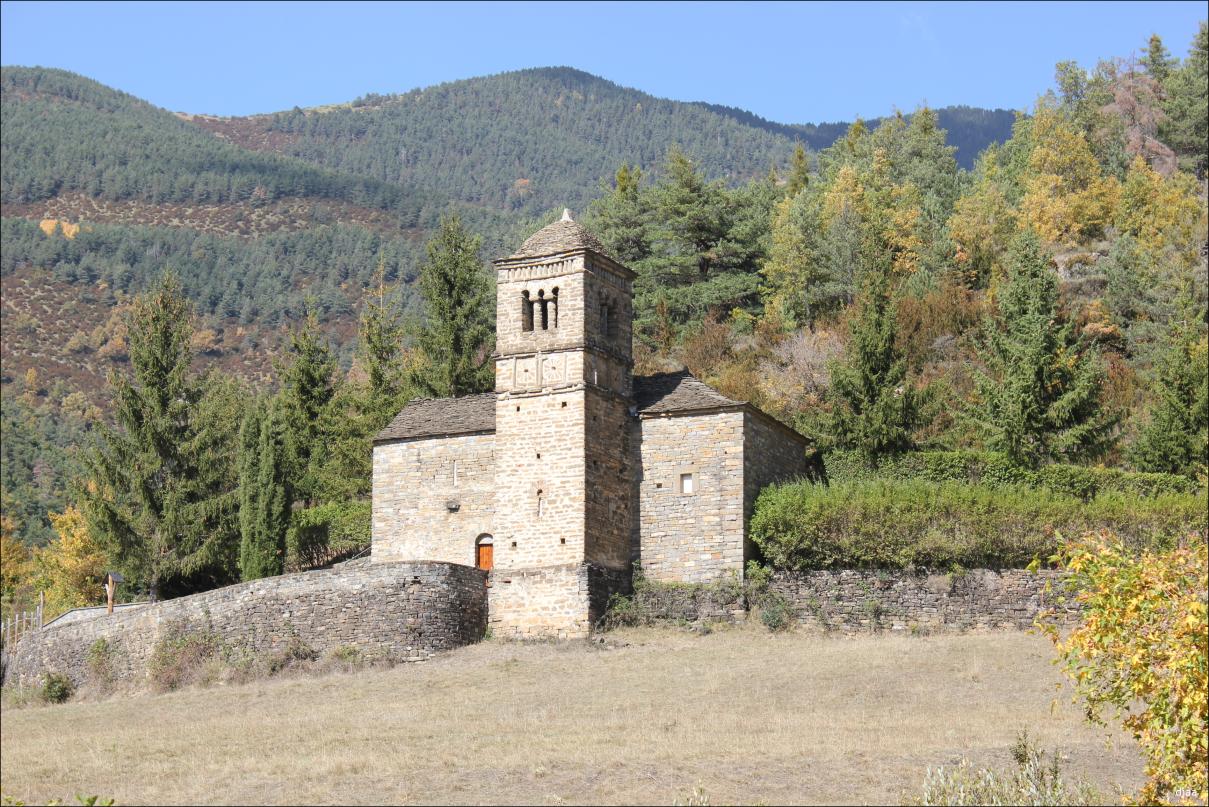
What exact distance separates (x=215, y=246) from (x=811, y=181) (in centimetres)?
8576

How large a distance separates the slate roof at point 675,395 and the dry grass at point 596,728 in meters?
5.84

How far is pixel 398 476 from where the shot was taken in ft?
143

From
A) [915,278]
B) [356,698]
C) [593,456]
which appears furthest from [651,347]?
[356,698]

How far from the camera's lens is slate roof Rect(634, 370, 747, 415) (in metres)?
41.1

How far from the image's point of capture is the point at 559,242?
41750 millimetres

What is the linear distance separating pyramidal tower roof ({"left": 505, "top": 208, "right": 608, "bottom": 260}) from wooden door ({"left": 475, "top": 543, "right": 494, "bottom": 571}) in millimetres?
7755

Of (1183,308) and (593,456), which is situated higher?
(1183,308)

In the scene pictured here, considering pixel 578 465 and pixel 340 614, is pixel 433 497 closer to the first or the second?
pixel 340 614

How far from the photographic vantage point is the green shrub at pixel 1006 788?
22.3 meters

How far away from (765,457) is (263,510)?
1557 centimetres

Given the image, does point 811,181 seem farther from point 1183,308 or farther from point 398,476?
point 398,476

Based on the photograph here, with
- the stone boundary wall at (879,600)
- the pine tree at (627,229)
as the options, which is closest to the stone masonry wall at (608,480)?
the stone boundary wall at (879,600)

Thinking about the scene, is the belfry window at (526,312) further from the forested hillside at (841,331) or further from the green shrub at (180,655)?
the green shrub at (180,655)

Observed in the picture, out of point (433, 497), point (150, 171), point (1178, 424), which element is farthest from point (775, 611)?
point (150, 171)
